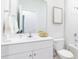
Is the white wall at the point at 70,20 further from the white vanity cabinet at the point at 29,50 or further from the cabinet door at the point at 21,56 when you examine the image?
the cabinet door at the point at 21,56

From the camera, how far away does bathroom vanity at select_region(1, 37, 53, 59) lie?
1.51 metres

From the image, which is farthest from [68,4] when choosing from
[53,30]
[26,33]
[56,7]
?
[26,33]

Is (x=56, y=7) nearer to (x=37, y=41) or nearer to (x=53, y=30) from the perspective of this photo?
(x=53, y=30)

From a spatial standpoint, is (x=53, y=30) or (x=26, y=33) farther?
(x=53, y=30)

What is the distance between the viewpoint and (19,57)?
162 cm

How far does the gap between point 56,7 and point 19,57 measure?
1.66m

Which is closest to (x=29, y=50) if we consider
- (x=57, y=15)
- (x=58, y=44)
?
(x=58, y=44)

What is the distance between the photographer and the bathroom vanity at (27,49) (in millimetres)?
1507

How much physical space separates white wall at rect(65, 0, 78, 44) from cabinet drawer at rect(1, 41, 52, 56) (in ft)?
3.83

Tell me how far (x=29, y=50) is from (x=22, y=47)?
14 centimetres

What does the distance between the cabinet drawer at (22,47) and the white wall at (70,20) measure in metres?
1.17

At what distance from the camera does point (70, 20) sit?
296 cm

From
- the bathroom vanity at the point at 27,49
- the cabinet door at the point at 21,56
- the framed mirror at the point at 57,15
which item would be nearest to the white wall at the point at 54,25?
the framed mirror at the point at 57,15

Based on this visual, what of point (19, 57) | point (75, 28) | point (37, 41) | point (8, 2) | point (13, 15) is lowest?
point (19, 57)
